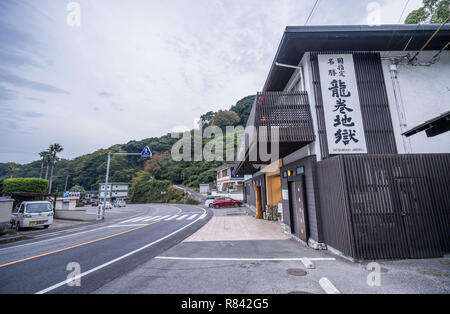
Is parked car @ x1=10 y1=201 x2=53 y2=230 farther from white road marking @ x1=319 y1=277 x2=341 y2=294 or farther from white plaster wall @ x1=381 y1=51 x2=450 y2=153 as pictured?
white plaster wall @ x1=381 y1=51 x2=450 y2=153

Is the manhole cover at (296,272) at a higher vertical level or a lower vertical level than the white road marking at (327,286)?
lower

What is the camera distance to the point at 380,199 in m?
5.16

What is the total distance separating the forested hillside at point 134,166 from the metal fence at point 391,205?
4874cm

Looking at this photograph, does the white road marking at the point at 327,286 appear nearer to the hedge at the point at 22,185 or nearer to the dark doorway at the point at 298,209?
the dark doorway at the point at 298,209

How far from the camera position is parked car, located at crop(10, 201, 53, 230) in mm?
12281

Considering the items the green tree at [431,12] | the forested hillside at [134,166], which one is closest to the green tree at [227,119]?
the forested hillside at [134,166]

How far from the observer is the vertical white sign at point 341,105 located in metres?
6.64

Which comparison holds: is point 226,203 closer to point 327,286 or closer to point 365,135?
point 365,135

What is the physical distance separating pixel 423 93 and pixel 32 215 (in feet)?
75.8

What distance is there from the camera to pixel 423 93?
7125 millimetres

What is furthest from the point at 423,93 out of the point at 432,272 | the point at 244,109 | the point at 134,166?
the point at 134,166

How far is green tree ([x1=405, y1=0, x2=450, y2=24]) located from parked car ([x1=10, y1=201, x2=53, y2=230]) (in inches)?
1173

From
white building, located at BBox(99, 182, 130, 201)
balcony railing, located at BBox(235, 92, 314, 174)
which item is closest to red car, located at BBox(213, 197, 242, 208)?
balcony railing, located at BBox(235, 92, 314, 174)
